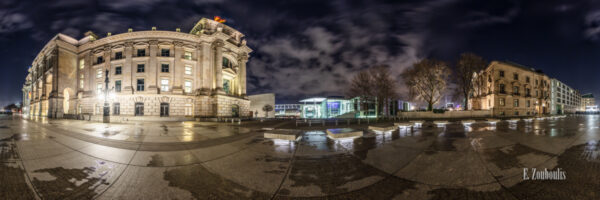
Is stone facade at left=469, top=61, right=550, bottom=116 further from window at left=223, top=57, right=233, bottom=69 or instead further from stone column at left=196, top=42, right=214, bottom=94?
stone column at left=196, top=42, right=214, bottom=94

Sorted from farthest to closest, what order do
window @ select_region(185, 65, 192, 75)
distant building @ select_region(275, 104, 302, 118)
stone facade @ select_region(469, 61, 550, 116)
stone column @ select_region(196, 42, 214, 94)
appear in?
distant building @ select_region(275, 104, 302, 118) < stone facade @ select_region(469, 61, 550, 116) < window @ select_region(185, 65, 192, 75) < stone column @ select_region(196, 42, 214, 94)

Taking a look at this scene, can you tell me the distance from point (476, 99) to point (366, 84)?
3474 centimetres

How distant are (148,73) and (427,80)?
4397 centimetres

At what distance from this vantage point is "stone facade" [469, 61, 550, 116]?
4069cm

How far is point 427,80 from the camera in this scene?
31531 millimetres

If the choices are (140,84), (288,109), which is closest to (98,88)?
(140,84)

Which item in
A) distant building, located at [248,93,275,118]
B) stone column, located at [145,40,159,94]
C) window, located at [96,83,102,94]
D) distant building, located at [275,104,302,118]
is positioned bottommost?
distant building, located at [275,104,302,118]

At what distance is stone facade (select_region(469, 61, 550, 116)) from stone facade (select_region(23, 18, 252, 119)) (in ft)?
161

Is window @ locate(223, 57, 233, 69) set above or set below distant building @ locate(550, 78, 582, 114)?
above

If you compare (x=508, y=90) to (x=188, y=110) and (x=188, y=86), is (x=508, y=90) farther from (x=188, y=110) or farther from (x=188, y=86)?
(x=188, y=86)

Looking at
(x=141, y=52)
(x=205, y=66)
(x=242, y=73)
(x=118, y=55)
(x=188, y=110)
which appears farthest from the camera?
(x=242, y=73)

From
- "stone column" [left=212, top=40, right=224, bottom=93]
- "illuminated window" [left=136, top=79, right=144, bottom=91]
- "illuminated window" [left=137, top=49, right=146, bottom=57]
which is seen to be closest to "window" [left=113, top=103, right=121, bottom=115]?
"illuminated window" [left=136, top=79, right=144, bottom=91]

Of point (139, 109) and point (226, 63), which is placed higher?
point (226, 63)

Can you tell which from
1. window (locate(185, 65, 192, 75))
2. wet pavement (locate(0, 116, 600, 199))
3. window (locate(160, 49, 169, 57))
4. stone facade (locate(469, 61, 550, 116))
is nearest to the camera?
wet pavement (locate(0, 116, 600, 199))
